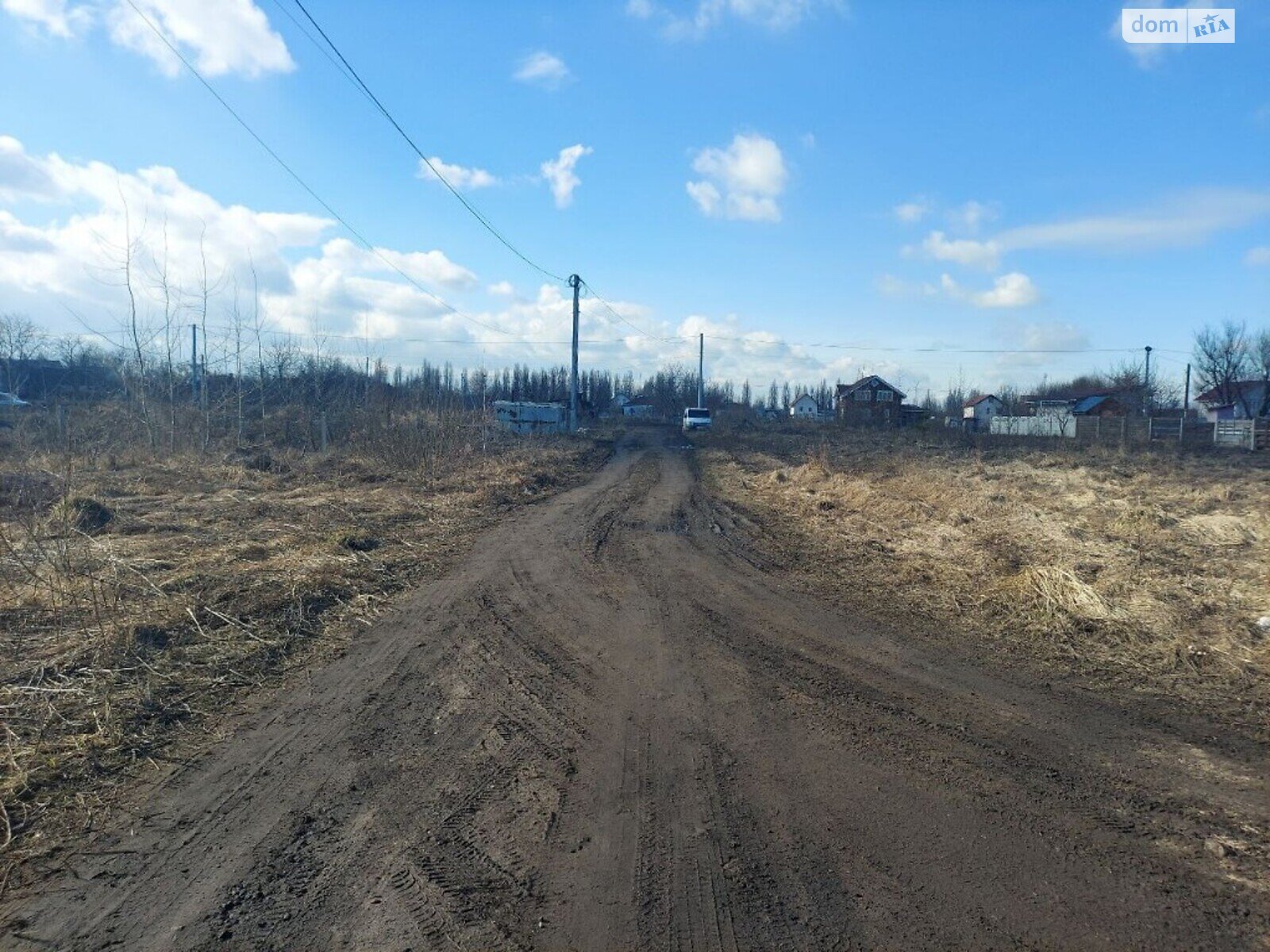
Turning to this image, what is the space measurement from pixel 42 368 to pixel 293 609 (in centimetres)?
5639

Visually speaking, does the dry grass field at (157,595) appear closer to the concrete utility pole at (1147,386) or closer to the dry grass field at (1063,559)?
the dry grass field at (1063,559)

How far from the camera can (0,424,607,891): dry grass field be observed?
15.2 ft

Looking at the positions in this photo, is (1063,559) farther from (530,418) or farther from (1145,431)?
(1145,431)

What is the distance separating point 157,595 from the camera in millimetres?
7445

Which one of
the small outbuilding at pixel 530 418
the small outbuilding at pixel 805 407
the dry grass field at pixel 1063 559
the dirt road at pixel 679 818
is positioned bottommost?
the dirt road at pixel 679 818

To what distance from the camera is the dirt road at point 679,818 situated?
10.2ft

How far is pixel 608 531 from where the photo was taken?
13.0 m

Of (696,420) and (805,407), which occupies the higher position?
(805,407)

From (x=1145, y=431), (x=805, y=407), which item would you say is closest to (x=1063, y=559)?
(x=1145, y=431)

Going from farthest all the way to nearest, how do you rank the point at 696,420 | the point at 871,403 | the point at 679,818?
the point at 871,403
the point at 696,420
the point at 679,818

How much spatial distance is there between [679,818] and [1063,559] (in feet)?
25.4

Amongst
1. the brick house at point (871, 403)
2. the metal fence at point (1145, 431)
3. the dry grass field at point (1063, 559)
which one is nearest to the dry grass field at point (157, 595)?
the dry grass field at point (1063, 559)

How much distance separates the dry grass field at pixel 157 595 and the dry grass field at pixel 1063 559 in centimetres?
614

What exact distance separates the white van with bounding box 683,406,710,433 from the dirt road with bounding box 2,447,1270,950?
4784 cm
